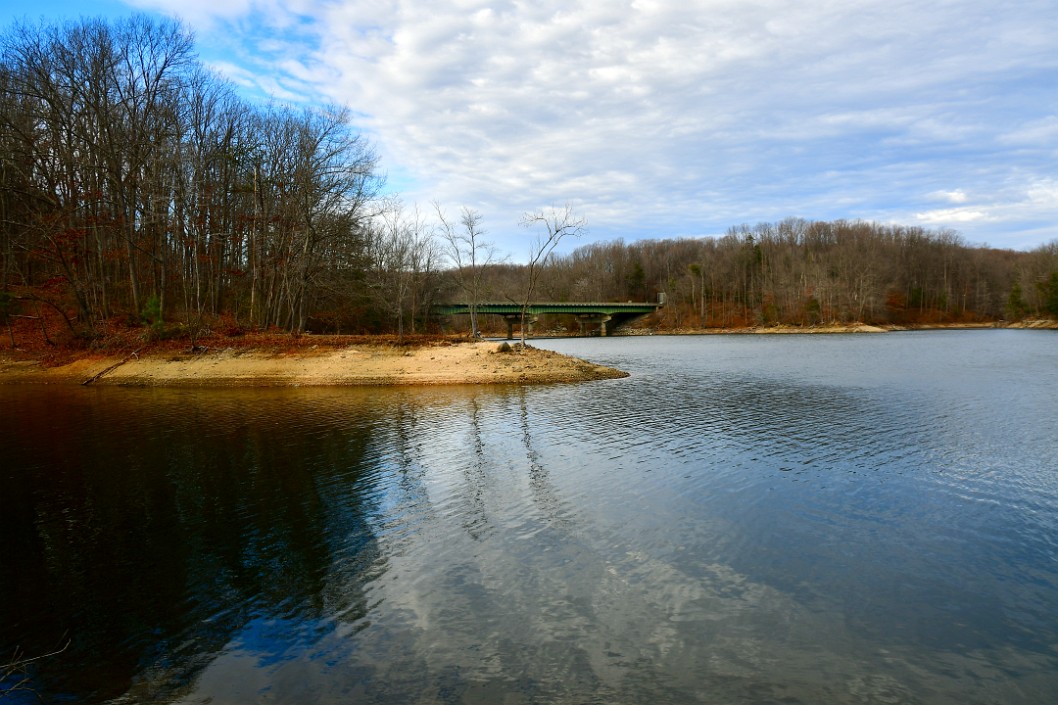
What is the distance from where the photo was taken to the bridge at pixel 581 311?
8784 cm

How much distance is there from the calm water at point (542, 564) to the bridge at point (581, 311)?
5877 centimetres

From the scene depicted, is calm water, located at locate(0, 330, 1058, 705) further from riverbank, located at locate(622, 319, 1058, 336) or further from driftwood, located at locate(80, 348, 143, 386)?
riverbank, located at locate(622, 319, 1058, 336)

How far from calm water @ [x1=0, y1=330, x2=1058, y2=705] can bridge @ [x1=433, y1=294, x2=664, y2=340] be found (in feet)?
193

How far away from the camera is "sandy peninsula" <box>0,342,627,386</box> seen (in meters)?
33.9

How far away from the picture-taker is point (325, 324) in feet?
175

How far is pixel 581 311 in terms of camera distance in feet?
358

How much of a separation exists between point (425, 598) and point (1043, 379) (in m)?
34.7

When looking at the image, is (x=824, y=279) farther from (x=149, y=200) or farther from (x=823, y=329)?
(x=149, y=200)

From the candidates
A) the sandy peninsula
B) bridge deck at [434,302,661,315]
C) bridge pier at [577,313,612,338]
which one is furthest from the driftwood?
bridge pier at [577,313,612,338]

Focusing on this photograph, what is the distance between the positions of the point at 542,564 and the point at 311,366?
95.6 ft

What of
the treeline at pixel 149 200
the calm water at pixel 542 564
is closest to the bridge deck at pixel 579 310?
the treeline at pixel 149 200

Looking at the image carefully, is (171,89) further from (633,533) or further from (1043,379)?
(1043,379)

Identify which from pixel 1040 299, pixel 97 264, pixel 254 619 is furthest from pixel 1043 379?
pixel 1040 299

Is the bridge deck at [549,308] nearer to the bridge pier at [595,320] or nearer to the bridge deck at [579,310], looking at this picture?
the bridge deck at [579,310]
